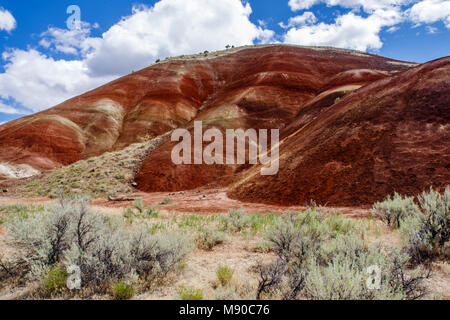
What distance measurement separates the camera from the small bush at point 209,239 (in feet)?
16.5

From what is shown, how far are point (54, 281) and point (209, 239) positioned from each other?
8.76ft

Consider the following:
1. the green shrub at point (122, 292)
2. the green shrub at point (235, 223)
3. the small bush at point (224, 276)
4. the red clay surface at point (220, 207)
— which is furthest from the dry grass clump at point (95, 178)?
the small bush at point (224, 276)

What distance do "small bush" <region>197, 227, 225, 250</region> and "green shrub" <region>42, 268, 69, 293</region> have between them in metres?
2.43

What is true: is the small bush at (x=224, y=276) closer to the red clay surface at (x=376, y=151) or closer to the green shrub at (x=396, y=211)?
the green shrub at (x=396, y=211)

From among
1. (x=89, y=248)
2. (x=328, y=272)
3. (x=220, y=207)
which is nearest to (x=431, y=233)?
(x=328, y=272)

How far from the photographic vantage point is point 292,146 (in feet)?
47.6

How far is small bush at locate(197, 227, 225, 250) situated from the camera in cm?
504

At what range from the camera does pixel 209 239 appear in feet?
16.7

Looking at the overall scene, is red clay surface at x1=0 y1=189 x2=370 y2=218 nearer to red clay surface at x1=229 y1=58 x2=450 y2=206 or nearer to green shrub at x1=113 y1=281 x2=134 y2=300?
red clay surface at x1=229 y1=58 x2=450 y2=206

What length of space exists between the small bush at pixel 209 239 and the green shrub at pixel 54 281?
2434mm

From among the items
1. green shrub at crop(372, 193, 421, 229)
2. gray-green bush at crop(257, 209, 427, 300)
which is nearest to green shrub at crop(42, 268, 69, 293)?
gray-green bush at crop(257, 209, 427, 300)
